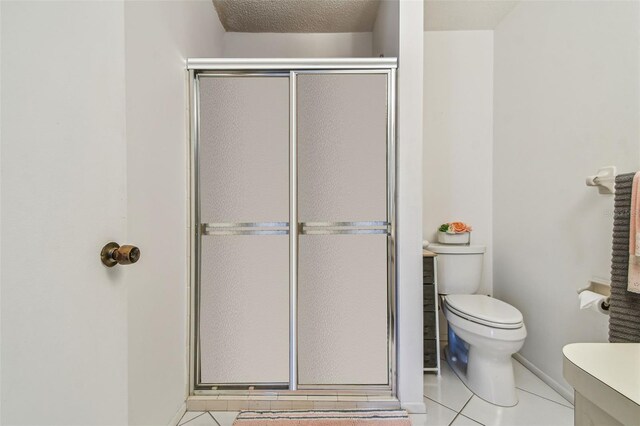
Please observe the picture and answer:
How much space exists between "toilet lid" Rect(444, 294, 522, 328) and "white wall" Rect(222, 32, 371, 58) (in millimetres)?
2011

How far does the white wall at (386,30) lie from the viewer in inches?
62.8

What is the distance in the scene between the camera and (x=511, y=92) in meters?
2.10

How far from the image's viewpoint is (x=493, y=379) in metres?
1.61

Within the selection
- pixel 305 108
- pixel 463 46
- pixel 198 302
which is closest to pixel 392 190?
pixel 305 108

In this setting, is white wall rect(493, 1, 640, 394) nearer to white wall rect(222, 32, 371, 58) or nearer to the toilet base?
the toilet base

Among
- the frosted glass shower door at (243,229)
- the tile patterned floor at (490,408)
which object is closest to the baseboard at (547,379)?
the tile patterned floor at (490,408)

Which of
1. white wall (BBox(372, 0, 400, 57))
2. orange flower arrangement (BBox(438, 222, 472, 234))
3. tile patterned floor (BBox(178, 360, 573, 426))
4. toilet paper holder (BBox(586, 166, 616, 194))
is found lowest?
tile patterned floor (BBox(178, 360, 573, 426))

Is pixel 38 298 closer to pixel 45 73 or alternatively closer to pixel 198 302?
pixel 45 73

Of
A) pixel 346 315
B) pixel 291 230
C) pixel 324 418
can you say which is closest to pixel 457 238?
pixel 346 315

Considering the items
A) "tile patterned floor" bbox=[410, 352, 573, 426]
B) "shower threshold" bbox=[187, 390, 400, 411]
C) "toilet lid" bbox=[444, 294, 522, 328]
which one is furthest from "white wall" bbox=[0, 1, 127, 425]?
"toilet lid" bbox=[444, 294, 522, 328]

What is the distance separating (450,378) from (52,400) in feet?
6.68

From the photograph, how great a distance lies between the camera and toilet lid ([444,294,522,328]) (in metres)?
1.53

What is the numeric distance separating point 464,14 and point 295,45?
129 centimetres

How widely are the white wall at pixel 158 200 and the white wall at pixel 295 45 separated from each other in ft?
2.50
